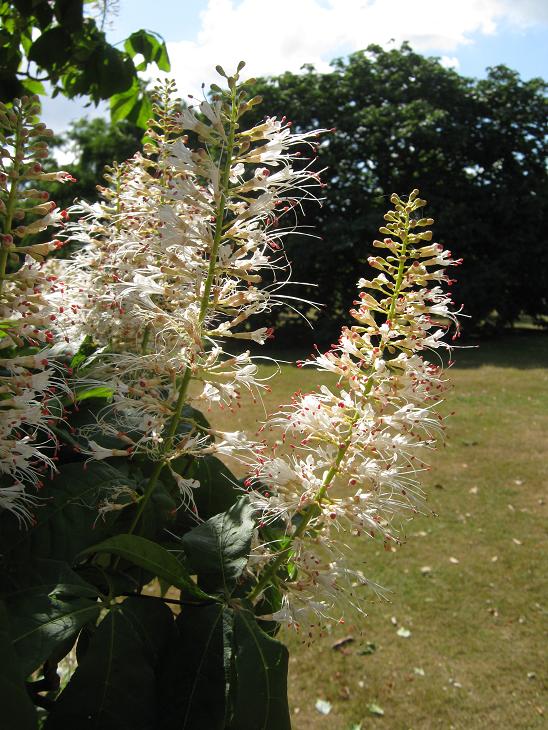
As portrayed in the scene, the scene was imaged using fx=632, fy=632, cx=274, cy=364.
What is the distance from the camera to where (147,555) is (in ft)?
3.22

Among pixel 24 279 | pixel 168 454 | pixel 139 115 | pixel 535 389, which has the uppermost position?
pixel 139 115

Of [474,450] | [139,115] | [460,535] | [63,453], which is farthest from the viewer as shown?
[474,450]

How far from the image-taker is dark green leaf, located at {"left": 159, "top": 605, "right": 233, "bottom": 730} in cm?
94

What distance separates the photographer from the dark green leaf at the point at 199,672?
0.94 metres

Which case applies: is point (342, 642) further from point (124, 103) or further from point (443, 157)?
point (443, 157)

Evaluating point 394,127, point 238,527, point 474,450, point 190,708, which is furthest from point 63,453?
point 394,127

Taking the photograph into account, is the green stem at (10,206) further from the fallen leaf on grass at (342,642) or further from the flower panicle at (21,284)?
the fallen leaf on grass at (342,642)

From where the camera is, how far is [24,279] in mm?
1105

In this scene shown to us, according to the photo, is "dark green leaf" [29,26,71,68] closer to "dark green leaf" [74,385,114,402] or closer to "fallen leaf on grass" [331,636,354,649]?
"dark green leaf" [74,385,114,402]

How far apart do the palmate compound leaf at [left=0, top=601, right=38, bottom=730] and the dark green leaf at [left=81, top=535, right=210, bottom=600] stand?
187mm

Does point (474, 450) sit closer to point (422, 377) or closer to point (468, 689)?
point (468, 689)

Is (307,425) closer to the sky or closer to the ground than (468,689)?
closer to the sky

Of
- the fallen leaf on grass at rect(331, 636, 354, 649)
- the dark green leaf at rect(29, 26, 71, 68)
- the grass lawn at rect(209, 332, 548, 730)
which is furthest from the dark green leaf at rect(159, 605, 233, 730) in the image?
the fallen leaf on grass at rect(331, 636, 354, 649)

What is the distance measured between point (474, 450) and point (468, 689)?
5.27 meters
